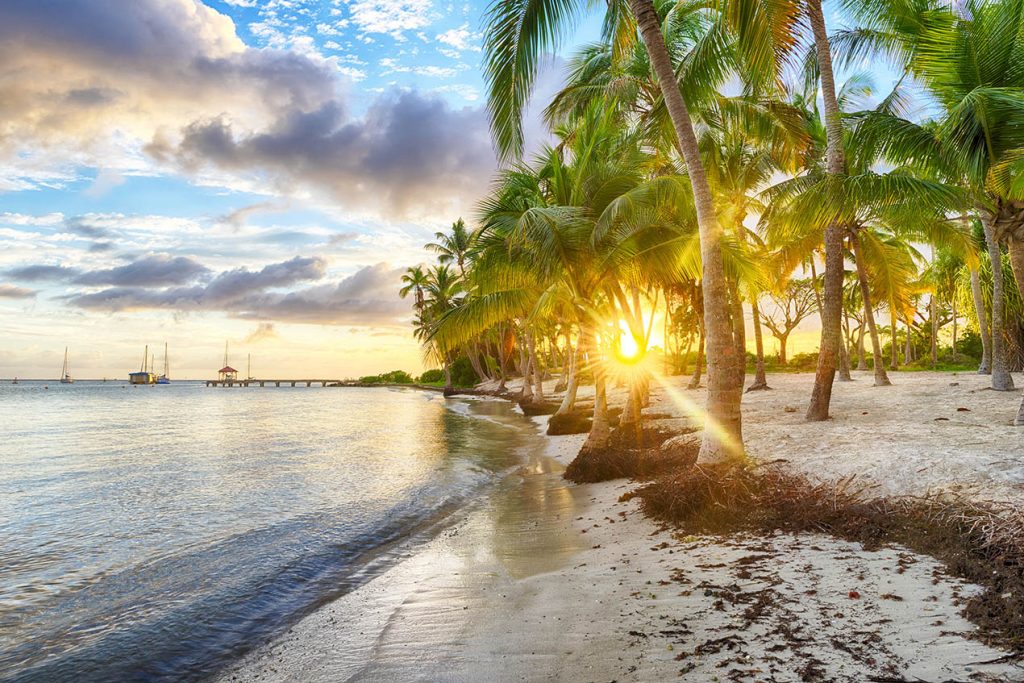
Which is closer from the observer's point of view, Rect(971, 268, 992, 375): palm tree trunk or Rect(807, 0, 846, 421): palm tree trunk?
Rect(807, 0, 846, 421): palm tree trunk

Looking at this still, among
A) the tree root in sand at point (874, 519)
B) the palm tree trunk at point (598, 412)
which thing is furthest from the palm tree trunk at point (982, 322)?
the tree root in sand at point (874, 519)

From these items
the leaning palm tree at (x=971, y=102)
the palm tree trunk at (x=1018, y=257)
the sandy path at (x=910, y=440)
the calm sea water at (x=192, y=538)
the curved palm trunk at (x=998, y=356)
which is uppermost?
the leaning palm tree at (x=971, y=102)

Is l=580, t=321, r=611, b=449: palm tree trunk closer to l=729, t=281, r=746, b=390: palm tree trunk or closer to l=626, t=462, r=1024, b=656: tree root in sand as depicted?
l=626, t=462, r=1024, b=656: tree root in sand

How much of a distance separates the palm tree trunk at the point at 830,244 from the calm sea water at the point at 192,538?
7500 millimetres

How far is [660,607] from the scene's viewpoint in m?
4.52

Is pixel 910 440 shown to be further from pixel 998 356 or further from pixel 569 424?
pixel 569 424

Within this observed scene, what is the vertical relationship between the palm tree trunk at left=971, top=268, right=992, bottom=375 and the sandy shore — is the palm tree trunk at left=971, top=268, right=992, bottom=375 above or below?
above

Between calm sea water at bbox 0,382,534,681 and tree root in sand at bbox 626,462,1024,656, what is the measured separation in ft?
12.8

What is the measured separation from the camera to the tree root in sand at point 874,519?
3.91 meters

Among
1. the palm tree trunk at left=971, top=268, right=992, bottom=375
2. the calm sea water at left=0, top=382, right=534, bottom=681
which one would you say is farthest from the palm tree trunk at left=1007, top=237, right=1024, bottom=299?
the palm tree trunk at left=971, top=268, right=992, bottom=375

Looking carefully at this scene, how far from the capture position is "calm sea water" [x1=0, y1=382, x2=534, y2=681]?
5332 millimetres

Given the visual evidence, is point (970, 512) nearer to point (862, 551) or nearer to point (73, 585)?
point (862, 551)

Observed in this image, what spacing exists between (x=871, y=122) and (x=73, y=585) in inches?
598

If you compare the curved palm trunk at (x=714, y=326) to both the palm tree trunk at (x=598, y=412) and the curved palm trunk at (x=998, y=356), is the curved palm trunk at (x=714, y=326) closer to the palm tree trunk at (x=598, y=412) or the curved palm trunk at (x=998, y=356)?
the palm tree trunk at (x=598, y=412)
